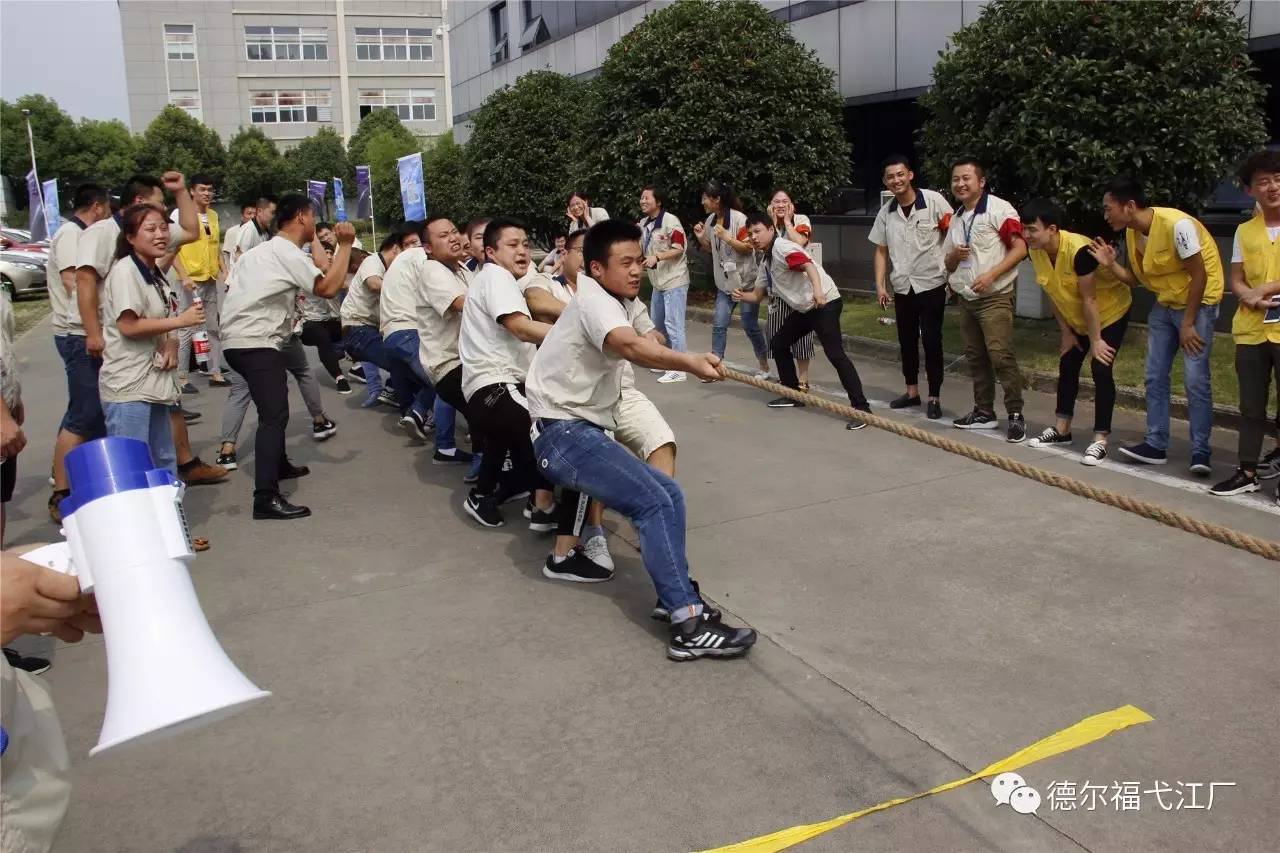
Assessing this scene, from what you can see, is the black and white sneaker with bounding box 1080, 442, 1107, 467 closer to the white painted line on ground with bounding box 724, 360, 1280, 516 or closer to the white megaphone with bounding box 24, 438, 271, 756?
the white painted line on ground with bounding box 724, 360, 1280, 516

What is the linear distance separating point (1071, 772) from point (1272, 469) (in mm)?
3619

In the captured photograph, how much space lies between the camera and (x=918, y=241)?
7641 millimetres

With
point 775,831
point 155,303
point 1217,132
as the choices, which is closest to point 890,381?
point 1217,132

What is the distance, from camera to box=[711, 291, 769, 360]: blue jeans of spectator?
9078mm

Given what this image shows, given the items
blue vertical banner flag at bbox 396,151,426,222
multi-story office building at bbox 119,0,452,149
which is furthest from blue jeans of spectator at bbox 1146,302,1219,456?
multi-story office building at bbox 119,0,452,149

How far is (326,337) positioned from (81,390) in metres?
3.26

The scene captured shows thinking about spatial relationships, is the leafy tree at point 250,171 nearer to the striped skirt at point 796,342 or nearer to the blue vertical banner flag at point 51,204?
the blue vertical banner flag at point 51,204

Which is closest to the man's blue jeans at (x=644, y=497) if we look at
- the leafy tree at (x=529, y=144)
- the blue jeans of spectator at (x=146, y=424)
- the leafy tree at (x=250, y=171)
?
the blue jeans of spectator at (x=146, y=424)

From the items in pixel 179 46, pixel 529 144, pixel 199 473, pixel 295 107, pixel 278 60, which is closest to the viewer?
pixel 199 473

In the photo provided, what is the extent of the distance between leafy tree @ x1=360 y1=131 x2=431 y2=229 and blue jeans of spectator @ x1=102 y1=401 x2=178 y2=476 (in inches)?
1200

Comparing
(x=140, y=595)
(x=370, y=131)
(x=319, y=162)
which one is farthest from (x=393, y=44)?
(x=140, y=595)

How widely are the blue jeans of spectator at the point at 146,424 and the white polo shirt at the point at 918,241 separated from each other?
197 inches

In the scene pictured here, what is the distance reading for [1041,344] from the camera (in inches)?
382

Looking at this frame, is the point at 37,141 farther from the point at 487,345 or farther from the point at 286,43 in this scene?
the point at 487,345
